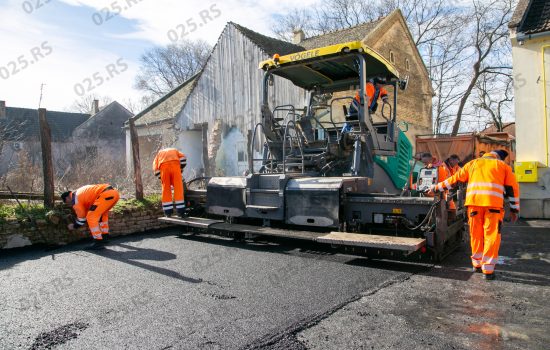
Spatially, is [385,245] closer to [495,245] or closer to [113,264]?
[495,245]

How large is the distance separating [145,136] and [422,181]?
16.6 meters

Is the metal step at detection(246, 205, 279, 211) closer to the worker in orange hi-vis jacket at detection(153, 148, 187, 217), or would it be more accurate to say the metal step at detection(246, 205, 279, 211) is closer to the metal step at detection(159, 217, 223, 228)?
the metal step at detection(159, 217, 223, 228)

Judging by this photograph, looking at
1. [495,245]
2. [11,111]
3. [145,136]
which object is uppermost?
[11,111]

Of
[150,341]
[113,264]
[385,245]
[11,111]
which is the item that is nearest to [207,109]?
[113,264]

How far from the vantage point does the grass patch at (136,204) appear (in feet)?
24.1

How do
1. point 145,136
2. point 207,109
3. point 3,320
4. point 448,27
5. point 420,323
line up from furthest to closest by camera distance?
1. point 448,27
2. point 145,136
3. point 207,109
4. point 3,320
5. point 420,323

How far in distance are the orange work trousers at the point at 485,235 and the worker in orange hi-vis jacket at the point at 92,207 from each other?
4.90 m

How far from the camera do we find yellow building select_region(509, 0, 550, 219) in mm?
9336

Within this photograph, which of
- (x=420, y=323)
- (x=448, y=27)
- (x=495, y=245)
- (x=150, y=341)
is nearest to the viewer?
(x=150, y=341)

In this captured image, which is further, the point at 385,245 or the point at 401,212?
the point at 401,212

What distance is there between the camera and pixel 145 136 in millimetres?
21359

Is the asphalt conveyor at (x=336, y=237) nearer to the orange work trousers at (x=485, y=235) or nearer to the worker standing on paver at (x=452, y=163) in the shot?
the orange work trousers at (x=485, y=235)

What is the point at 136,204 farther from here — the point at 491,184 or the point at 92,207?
the point at 491,184

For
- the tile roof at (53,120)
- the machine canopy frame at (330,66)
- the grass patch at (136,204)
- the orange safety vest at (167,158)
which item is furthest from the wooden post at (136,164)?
the tile roof at (53,120)
